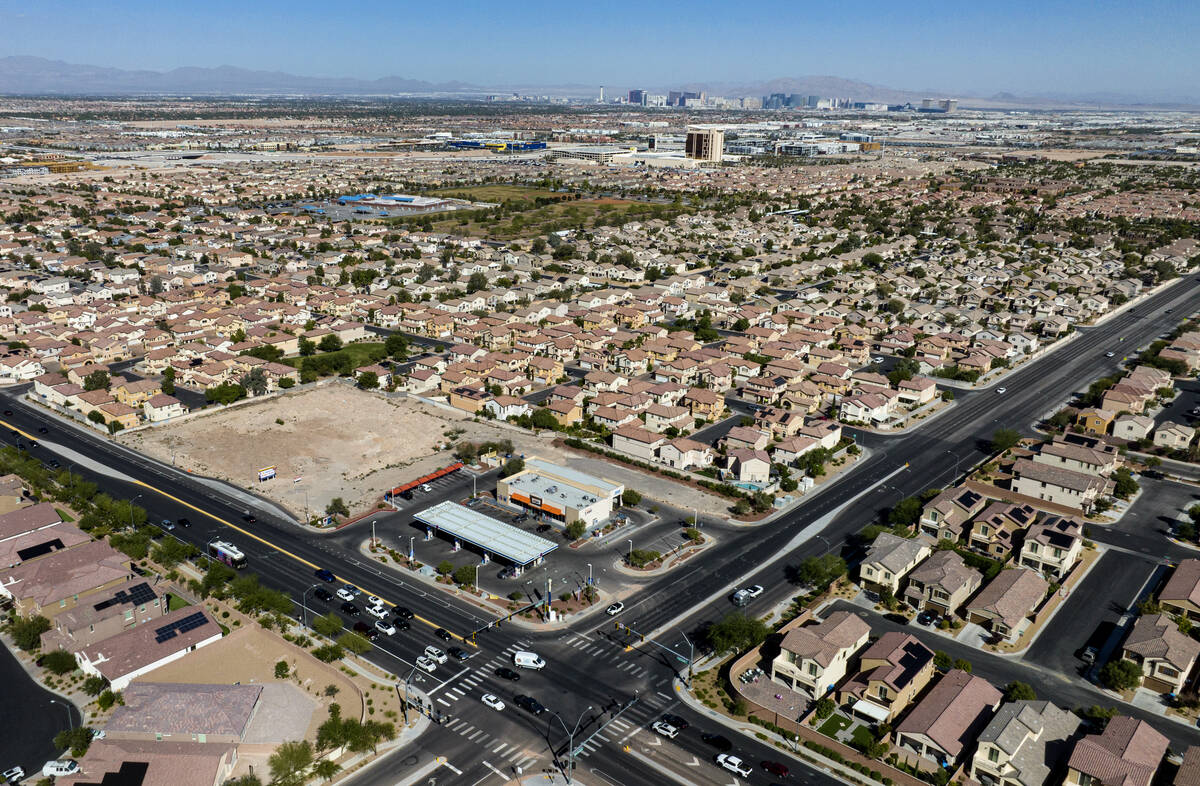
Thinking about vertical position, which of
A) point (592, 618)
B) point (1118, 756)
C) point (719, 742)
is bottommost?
point (592, 618)

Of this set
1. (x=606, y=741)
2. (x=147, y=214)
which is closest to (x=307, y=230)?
(x=147, y=214)

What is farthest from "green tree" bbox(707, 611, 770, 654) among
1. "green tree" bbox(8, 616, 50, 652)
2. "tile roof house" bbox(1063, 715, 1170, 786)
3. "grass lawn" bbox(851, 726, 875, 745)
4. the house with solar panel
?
"green tree" bbox(8, 616, 50, 652)

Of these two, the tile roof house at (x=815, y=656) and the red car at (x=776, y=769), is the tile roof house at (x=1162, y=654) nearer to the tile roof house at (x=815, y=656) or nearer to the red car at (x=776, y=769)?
the tile roof house at (x=815, y=656)

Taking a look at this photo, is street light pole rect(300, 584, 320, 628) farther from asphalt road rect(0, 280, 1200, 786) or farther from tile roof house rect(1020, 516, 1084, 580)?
tile roof house rect(1020, 516, 1084, 580)

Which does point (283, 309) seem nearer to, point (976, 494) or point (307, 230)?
point (307, 230)

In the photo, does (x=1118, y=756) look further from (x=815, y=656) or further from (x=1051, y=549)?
(x=1051, y=549)

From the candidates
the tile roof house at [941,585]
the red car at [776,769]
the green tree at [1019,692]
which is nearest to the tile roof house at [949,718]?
the green tree at [1019,692]

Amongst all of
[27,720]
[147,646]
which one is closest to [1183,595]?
[147,646]
